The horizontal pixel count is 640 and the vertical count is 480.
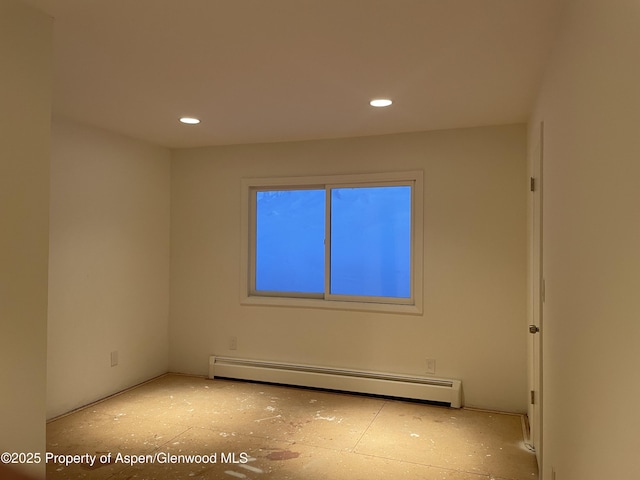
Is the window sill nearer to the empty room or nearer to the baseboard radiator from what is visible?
the empty room

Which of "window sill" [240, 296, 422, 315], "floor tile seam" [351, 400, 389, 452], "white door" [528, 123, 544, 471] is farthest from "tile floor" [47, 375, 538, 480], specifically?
"window sill" [240, 296, 422, 315]

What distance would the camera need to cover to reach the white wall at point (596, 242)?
976mm

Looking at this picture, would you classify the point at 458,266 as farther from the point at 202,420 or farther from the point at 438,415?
the point at 202,420

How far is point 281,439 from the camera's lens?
322cm

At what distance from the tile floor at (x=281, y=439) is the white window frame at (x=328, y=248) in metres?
0.80

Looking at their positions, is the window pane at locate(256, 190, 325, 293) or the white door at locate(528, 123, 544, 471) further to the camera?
the window pane at locate(256, 190, 325, 293)

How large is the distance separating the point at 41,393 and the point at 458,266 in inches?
120

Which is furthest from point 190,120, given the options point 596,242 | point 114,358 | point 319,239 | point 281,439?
point 596,242

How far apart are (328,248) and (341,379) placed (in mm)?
1176

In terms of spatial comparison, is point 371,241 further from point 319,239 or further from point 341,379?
point 341,379

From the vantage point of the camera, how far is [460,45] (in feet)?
7.48

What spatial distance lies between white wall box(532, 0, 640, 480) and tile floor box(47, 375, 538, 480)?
1.08 meters

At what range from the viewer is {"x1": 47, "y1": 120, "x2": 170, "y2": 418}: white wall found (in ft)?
11.8

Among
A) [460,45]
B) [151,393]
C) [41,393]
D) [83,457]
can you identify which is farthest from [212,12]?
[151,393]
